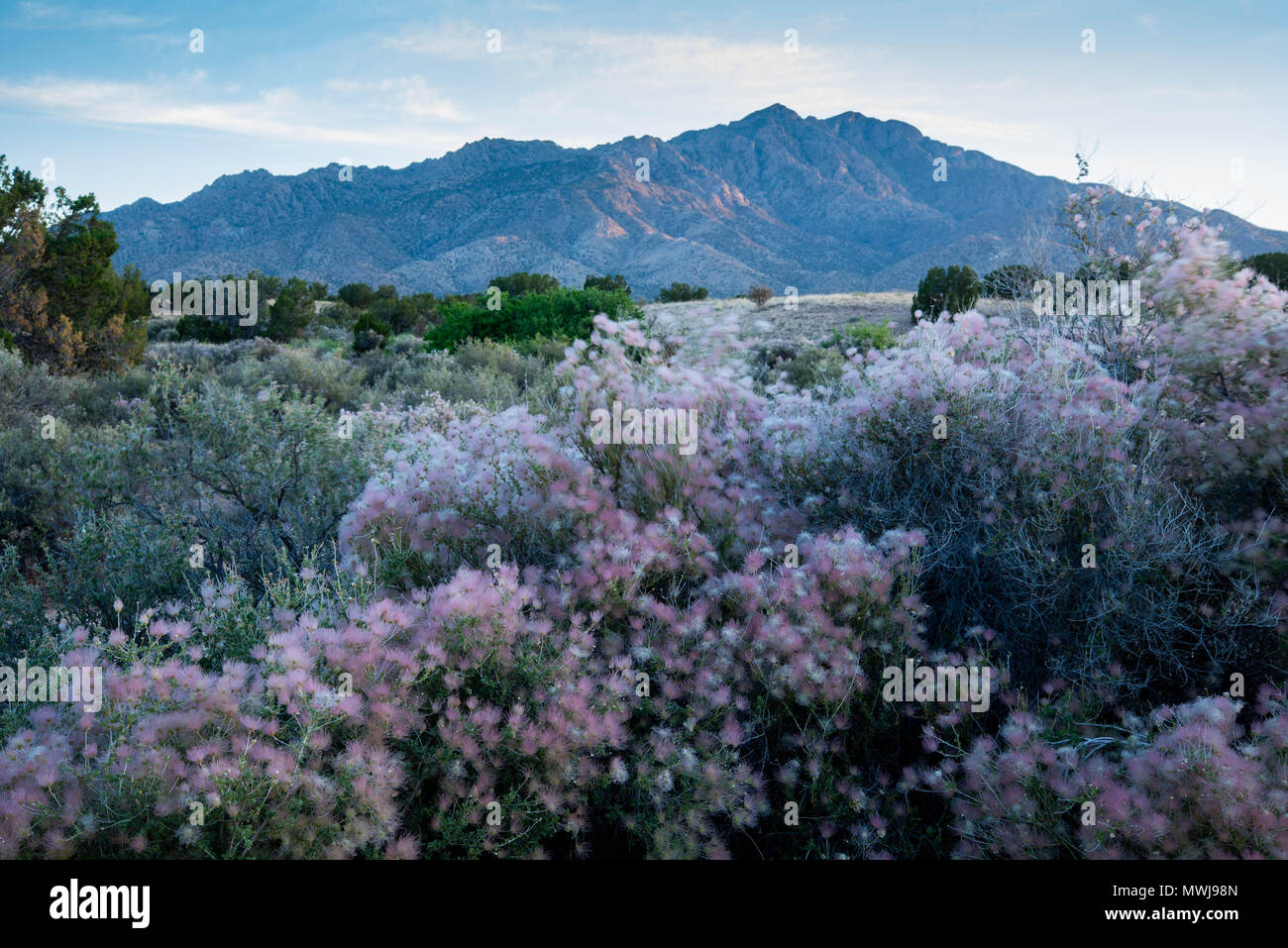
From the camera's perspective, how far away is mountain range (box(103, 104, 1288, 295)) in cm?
7981

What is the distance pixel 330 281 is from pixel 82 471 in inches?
2968

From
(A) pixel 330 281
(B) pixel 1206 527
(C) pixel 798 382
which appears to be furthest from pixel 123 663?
(A) pixel 330 281

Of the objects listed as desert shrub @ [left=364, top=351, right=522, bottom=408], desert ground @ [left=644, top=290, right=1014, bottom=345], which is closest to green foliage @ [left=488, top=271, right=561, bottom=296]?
desert ground @ [left=644, top=290, right=1014, bottom=345]

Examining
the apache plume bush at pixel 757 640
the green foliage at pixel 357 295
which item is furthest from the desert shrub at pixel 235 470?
the green foliage at pixel 357 295
